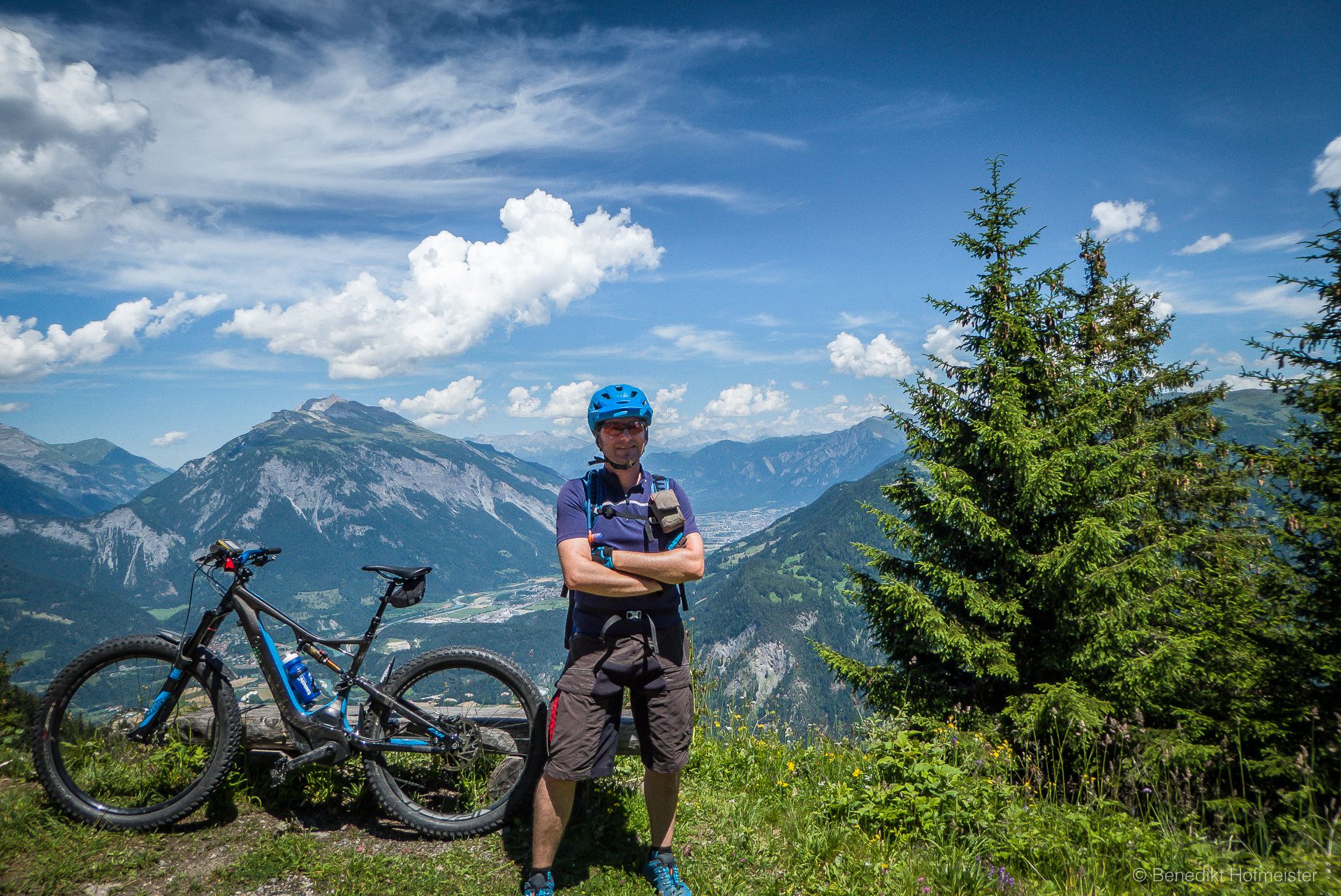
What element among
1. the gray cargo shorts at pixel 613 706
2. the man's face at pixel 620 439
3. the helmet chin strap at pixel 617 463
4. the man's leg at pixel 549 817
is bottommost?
the man's leg at pixel 549 817

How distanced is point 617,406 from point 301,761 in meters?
3.33

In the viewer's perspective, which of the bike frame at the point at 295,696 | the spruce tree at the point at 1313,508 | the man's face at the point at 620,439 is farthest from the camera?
the spruce tree at the point at 1313,508

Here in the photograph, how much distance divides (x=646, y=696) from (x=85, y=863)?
373cm

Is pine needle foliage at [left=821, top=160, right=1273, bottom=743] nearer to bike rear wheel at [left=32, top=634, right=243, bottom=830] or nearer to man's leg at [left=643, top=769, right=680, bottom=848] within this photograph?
man's leg at [left=643, top=769, right=680, bottom=848]

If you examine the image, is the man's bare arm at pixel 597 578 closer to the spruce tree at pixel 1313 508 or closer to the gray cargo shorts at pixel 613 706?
the gray cargo shorts at pixel 613 706

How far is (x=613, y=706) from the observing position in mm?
3689

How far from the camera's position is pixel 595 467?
3984 mm

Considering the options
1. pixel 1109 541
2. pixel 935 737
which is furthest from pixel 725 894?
pixel 1109 541

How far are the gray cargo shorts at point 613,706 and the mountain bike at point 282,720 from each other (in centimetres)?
100

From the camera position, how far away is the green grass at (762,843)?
10.5 ft

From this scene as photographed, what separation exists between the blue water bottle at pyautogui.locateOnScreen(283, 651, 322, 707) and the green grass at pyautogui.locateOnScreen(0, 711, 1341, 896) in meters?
0.67

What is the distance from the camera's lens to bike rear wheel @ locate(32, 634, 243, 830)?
421cm

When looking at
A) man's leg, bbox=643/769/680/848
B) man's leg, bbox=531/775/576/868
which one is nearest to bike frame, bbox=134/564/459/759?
man's leg, bbox=531/775/576/868

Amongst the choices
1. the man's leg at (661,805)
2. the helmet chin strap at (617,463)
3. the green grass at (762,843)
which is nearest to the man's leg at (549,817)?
the green grass at (762,843)
